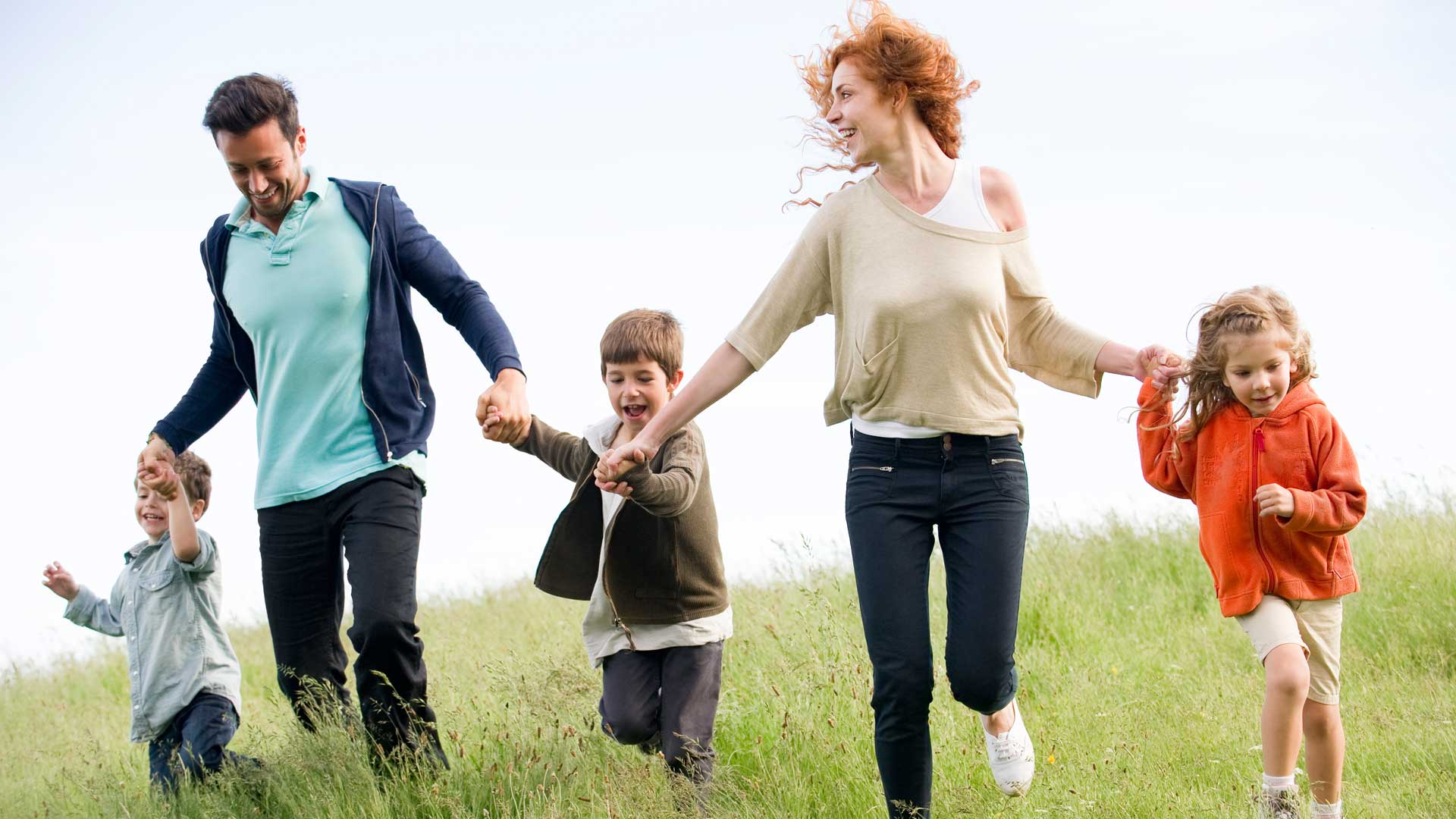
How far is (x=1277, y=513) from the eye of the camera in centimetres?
413

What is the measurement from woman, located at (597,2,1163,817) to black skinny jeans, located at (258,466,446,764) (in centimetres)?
99

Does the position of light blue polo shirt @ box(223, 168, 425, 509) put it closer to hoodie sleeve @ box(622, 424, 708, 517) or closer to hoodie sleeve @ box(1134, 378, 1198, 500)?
hoodie sleeve @ box(622, 424, 708, 517)

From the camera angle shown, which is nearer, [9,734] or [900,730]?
[900,730]

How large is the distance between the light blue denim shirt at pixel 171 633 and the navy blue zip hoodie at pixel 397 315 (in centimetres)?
135

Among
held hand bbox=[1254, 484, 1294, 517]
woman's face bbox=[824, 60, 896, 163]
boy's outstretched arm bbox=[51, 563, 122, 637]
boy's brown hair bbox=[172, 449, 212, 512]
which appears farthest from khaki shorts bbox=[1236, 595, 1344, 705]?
boy's outstretched arm bbox=[51, 563, 122, 637]

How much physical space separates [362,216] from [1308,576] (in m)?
3.79

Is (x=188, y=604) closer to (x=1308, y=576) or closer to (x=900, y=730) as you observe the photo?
(x=900, y=730)

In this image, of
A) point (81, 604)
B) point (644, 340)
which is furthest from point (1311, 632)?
point (81, 604)

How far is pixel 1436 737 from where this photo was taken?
5.58m

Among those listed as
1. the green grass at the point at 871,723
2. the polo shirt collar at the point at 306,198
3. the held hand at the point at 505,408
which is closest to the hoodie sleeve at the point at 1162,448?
the green grass at the point at 871,723

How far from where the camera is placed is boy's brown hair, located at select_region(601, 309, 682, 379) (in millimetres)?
4746

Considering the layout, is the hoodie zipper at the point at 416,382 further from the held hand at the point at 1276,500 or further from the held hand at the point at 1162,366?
the held hand at the point at 1276,500

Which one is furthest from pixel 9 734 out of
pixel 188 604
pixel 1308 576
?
pixel 1308 576

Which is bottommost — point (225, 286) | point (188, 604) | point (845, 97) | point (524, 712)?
point (524, 712)
